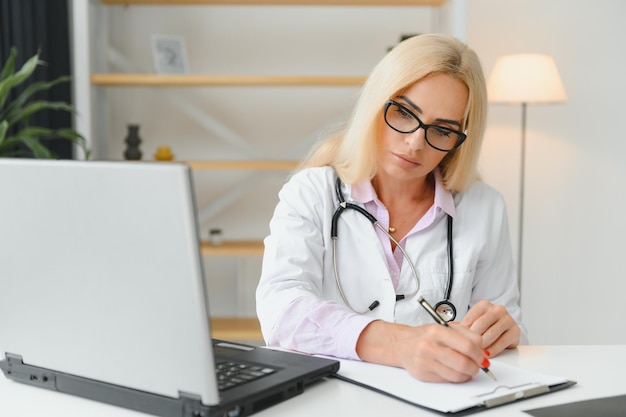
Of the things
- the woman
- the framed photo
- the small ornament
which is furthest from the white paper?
the framed photo

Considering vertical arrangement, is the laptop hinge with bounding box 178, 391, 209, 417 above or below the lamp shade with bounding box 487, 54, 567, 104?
below

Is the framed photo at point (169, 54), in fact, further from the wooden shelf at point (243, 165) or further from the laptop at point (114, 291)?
the laptop at point (114, 291)

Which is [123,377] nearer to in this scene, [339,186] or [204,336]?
[204,336]

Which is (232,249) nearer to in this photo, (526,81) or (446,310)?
(526,81)

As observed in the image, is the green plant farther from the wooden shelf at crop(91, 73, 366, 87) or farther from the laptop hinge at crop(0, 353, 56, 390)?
the laptop hinge at crop(0, 353, 56, 390)

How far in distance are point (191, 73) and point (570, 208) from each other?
183cm

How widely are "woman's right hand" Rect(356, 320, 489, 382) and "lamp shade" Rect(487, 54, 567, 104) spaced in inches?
86.1

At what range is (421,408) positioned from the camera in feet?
3.50

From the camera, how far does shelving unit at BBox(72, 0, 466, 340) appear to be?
3133mm

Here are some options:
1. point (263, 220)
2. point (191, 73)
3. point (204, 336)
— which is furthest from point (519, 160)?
point (204, 336)

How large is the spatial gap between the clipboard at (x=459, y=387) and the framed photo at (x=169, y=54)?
229cm

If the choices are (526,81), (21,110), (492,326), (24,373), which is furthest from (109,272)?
(526,81)

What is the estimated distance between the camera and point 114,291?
3.14 feet

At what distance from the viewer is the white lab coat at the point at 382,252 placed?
1669 millimetres
